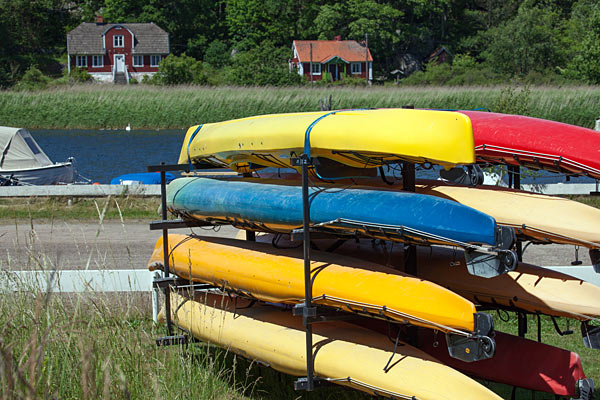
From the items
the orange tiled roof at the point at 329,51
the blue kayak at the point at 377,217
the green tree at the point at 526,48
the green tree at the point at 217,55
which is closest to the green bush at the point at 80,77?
the green tree at the point at 217,55

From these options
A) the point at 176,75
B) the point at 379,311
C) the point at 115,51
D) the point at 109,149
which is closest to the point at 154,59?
the point at 115,51

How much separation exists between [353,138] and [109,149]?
33110 mm

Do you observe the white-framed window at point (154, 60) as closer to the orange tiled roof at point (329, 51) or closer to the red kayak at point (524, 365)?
the orange tiled roof at point (329, 51)

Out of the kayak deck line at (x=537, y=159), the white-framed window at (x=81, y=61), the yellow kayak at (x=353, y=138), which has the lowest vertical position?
the white-framed window at (x=81, y=61)

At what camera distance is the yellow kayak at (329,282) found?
4883 millimetres

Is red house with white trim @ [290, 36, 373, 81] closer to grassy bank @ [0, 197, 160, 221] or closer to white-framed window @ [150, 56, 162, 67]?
white-framed window @ [150, 56, 162, 67]

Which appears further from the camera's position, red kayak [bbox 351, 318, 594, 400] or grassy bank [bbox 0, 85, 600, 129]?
grassy bank [bbox 0, 85, 600, 129]

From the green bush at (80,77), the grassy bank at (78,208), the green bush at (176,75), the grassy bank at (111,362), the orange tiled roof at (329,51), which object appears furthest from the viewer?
the orange tiled roof at (329,51)

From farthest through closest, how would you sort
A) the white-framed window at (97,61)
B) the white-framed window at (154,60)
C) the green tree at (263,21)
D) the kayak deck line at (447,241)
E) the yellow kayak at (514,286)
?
the green tree at (263,21) < the white-framed window at (154,60) < the white-framed window at (97,61) < the yellow kayak at (514,286) < the kayak deck line at (447,241)

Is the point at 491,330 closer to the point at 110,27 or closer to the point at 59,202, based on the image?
the point at 59,202

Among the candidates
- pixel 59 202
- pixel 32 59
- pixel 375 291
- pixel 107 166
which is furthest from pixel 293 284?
pixel 32 59

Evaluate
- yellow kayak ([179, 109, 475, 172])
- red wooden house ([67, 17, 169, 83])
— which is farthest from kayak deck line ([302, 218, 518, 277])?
red wooden house ([67, 17, 169, 83])

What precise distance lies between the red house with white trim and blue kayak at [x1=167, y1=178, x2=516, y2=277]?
7611cm

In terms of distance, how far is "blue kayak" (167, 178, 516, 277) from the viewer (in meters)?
4.82
